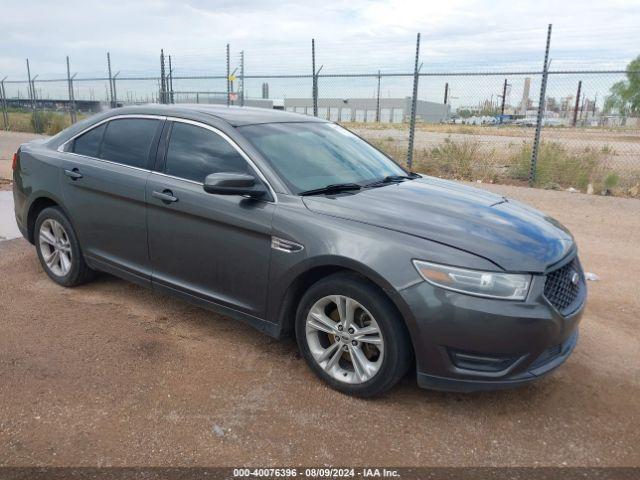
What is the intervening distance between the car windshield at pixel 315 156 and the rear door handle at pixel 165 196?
66cm

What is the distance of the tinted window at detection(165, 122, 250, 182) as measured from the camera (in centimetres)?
370

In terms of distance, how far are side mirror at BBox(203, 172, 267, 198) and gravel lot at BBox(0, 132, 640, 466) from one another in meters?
1.13

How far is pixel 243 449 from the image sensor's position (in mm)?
2789

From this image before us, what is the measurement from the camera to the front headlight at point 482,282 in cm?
280

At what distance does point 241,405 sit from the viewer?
3.18 m

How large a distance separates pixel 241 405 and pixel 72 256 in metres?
2.40

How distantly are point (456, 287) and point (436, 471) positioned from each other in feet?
2.93

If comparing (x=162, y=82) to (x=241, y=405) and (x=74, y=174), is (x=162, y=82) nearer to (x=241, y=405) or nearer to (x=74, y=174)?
(x=74, y=174)

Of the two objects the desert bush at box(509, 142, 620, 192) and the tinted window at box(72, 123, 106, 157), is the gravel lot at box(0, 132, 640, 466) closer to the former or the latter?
the tinted window at box(72, 123, 106, 157)

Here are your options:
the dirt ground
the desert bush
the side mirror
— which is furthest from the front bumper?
the desert bush

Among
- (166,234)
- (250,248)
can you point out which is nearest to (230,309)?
(250,248)

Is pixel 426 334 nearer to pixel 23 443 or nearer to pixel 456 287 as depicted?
pixel 456 287

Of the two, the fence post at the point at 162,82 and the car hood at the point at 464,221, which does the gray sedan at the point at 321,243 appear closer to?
the car hood at the point at 464,221

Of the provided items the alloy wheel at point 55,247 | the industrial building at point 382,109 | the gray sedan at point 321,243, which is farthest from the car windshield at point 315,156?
the industrial building at point 382,109
